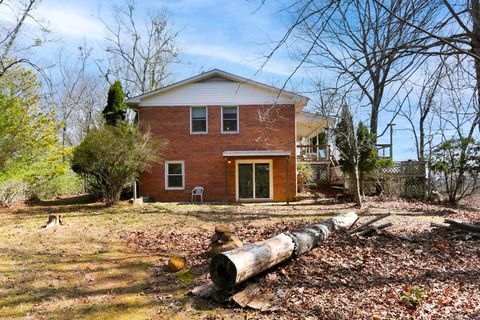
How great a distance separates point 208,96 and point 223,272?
14.6m

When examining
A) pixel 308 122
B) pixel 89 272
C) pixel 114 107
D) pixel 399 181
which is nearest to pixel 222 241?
pixel 89 272

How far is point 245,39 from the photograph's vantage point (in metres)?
5.73

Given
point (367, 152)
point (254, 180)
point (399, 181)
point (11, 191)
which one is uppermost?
point (367, 152)

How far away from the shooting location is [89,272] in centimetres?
615

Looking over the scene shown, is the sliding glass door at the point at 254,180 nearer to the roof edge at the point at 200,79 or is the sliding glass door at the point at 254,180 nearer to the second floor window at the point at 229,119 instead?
the second floor window at the point at 229,119

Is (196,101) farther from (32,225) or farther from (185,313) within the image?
(185,313)

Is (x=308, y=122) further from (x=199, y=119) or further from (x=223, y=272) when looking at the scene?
(x=223, y=272)

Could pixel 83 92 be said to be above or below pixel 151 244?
above

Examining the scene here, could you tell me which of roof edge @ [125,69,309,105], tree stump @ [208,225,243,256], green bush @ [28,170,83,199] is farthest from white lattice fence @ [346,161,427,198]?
green bush @ [28,170,83,199]

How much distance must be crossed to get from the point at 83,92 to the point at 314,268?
34951mm

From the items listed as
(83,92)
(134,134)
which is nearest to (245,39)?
(134,134)

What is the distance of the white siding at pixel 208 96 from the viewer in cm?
Result: 1845

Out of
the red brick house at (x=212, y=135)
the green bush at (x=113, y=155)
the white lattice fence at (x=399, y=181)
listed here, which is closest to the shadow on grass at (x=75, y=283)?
the green bush at (x=113, y=155)

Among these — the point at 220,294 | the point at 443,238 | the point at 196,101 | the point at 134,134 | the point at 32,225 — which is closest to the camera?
the point at 220,294
